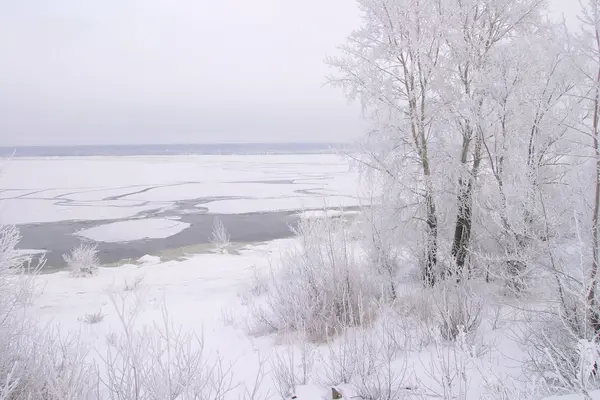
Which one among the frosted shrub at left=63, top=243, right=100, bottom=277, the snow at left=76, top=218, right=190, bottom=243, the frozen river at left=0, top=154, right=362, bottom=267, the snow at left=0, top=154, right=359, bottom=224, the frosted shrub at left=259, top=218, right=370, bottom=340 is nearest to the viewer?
the frosted shrub at left=259, top=218, right=370, bottom=340

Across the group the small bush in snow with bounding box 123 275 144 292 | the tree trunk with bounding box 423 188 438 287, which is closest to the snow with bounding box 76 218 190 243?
the small bush in snow with bounding box 123 275 144 292

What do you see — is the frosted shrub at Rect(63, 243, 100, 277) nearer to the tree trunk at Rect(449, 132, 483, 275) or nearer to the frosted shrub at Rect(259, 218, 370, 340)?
the frosted shrub at Rect(259, 218, 370, 340)

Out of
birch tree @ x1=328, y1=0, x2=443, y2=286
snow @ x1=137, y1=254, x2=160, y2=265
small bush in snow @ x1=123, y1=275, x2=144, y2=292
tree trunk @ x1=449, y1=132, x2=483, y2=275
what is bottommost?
snow @ x1=137, y1=254, x2=160, y2=265

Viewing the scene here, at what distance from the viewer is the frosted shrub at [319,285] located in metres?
5.11

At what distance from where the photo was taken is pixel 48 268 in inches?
465

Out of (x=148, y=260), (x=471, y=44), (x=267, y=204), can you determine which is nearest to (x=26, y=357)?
(x=471, y=44)

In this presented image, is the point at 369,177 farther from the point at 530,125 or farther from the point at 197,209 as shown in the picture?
the point at 197,209

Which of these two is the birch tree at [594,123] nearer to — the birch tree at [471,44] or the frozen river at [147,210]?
the birch tree at [471,44]

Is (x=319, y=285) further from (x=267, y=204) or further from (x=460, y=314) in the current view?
(x=267, y=204)

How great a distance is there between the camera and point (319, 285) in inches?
215

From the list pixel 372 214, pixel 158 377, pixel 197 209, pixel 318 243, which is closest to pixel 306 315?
pixel 318 243

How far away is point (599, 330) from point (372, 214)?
3572 millimetres

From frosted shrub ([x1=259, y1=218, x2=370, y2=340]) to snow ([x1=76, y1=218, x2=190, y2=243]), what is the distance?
11.3 m

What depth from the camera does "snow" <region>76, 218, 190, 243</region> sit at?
50.9 feet
